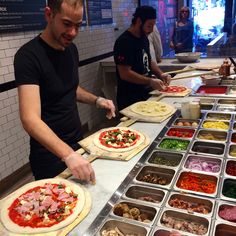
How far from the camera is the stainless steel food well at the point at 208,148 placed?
78.6 inches

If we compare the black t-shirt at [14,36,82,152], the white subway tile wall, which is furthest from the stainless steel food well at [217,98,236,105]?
the white subway tile wall

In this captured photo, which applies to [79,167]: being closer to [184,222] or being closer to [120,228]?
[120,228]

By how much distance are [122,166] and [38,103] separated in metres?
0.65

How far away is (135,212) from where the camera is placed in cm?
139

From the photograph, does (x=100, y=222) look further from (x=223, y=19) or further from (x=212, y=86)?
(x=223, y=19)

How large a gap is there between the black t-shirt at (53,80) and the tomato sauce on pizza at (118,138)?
0.79ft

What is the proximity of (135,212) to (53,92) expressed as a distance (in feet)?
3.26

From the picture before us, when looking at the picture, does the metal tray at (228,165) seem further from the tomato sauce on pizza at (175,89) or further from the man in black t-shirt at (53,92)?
the tomato sauce on pizza at (175,89)

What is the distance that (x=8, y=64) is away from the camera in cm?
348

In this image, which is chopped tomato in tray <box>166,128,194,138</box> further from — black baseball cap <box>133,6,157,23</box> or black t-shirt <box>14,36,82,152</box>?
black baseball cap <box>133,6,157,23</box>

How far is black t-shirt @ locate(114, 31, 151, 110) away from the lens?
319 centimetres

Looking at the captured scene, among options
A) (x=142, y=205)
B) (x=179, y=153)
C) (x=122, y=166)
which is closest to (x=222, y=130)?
(x=179, y=153)

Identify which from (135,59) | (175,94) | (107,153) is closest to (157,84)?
(175,94)

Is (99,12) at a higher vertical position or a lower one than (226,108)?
higher
